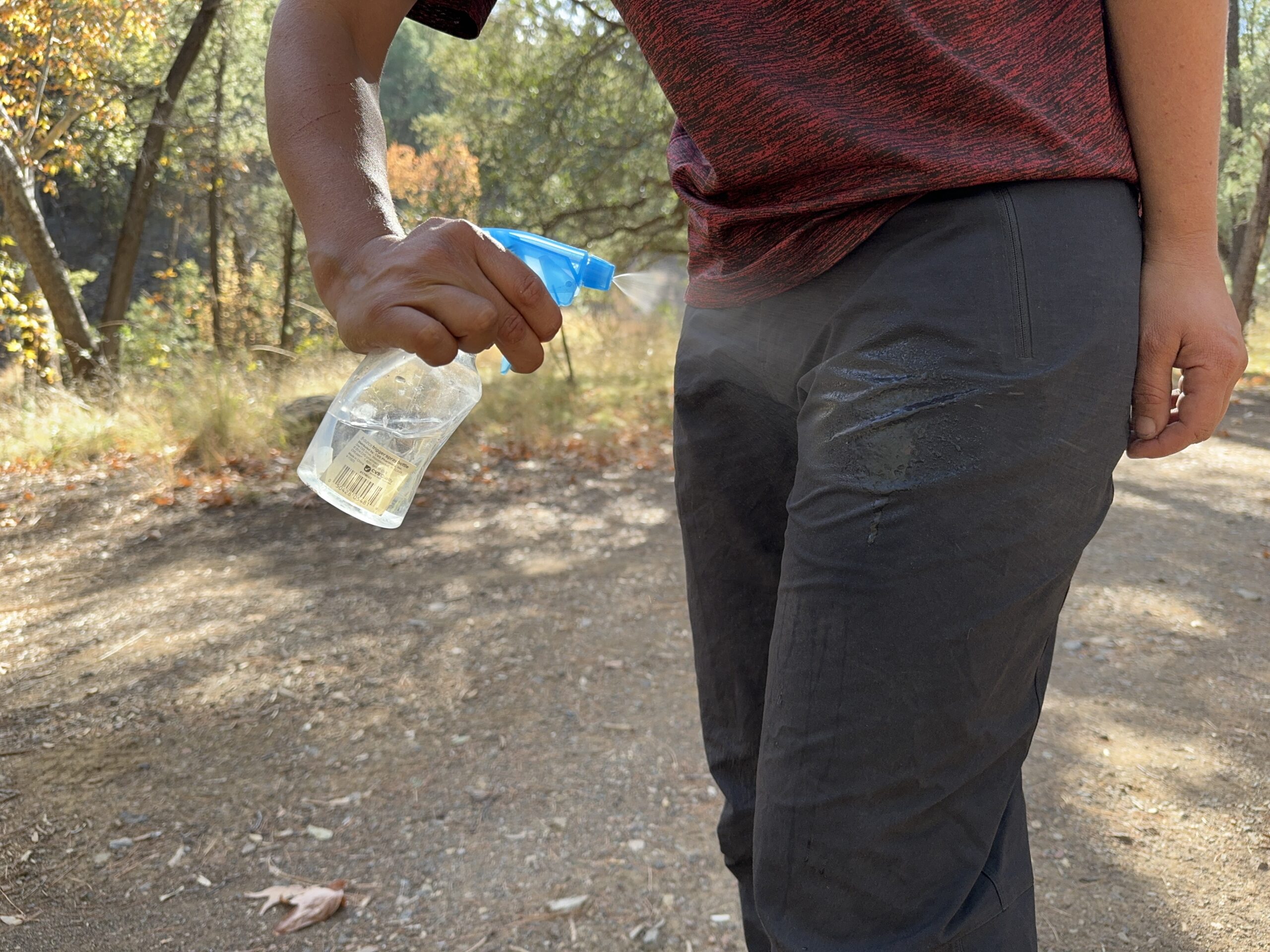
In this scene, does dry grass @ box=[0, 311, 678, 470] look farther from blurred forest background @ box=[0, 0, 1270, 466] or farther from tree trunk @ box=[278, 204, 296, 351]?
tree trunk @ box=[278, 204, 296, 351]

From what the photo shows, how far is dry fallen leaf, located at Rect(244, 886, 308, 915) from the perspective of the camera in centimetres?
227

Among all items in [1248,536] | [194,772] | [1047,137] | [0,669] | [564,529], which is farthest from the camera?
[564,529]

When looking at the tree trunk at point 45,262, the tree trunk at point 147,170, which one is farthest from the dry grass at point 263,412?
the tree trunk at point 147,170

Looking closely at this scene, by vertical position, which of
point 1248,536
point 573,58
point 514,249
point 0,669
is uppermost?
point 573,58

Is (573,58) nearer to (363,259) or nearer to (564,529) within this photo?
(564,529)

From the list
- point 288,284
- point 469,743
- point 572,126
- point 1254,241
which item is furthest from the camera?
point 288,284

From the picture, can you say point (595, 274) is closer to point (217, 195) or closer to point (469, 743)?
point (469, 743)

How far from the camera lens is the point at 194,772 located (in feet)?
9.29

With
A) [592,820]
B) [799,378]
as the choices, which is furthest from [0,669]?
[799,378]

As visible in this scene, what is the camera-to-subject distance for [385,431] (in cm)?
146

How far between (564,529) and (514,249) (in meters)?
4.19

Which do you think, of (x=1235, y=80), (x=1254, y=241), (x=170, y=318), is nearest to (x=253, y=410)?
(x=1235, y=80)

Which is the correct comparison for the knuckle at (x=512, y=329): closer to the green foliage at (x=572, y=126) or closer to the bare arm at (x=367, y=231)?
the bare arm at (x=367, y=231)

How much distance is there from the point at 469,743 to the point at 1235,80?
9.91 metres
